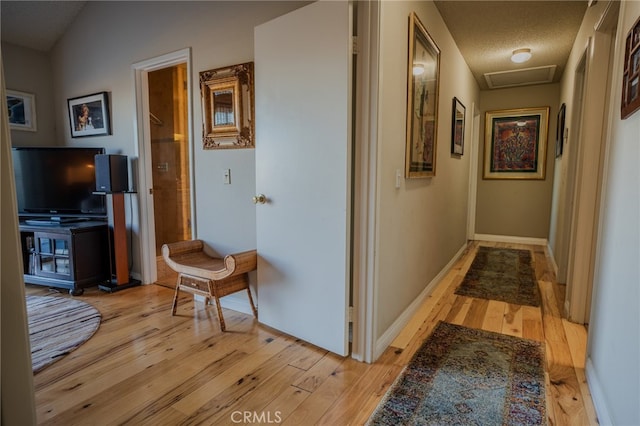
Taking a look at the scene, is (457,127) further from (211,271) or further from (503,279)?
(211,271)

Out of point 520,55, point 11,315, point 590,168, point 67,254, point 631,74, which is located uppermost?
point 520,55

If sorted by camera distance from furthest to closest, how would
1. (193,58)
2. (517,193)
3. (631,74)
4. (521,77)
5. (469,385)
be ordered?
1. (517,193)
2. (521,77)
3. (193,58)
4. (469,385)
5. (631,74)

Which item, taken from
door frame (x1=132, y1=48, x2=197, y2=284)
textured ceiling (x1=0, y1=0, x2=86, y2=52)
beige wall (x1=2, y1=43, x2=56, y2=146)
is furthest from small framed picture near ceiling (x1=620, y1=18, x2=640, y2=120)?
beige wall (x1=2, y1=43, x2=56, y2=146)

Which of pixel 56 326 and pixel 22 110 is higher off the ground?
pixel 22 110

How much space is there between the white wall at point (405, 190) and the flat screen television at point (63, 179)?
2832 mm

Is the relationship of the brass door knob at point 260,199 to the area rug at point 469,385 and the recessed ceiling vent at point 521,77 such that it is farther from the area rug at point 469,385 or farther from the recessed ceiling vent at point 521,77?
the recessed ceiling vent at point 521,77

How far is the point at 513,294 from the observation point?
3.07 m

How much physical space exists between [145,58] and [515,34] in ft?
11.0

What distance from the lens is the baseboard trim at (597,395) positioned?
1428mm

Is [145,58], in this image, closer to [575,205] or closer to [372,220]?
[372,220]

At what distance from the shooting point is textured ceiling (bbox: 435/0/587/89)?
275 centimetres

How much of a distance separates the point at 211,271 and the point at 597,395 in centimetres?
214

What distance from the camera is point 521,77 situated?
15.3 feet

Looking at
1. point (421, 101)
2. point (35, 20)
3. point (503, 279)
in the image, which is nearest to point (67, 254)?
point (35, 20)
